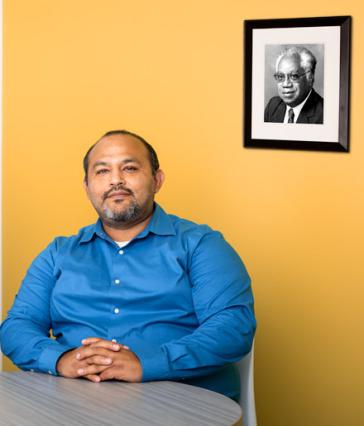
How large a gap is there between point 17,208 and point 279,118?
1.48 metres

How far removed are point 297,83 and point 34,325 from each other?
1.34 metres

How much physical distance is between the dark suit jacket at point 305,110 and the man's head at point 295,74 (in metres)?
0.03

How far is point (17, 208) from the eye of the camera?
13.5 feet

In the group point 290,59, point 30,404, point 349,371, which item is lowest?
point 349,371

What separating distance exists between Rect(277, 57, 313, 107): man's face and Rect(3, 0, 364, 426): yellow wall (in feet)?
0.61

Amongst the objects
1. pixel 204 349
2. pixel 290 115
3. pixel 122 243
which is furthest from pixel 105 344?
pixel 290 115

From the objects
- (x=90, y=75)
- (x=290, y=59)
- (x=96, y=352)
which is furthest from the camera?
(x=90, y=75)

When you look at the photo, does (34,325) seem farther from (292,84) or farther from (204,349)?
(292,84)

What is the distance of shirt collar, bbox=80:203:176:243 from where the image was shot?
104 inches

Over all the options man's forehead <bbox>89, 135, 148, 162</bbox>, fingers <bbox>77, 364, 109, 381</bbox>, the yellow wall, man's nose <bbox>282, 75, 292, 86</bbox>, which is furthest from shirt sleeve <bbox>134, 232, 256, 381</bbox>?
man's nose <bbox>282, 75, 292, 86</bbox>

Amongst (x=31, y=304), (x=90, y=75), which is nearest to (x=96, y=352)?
(x=31, y=304)

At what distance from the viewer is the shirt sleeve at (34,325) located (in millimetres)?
2346

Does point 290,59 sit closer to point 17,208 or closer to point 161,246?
point 161,246

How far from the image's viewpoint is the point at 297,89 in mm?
3199
